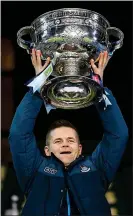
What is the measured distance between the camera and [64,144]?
2094 millimetres

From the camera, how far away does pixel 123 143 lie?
2010mm

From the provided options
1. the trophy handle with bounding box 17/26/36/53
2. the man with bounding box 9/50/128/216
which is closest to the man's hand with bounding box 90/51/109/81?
the man with bounding box 9/50/128/216

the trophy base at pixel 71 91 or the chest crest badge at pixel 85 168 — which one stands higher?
the trophy base at pixel 71 91

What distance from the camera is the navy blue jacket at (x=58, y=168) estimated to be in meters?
1.93

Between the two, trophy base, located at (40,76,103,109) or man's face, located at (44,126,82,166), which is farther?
man's face, located at (44,126,82,166)

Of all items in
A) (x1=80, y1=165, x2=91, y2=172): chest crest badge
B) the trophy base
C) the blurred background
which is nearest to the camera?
the trophy base

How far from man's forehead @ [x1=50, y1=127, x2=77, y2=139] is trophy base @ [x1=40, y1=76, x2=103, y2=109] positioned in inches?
9.5

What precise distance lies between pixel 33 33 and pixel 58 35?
139 mm

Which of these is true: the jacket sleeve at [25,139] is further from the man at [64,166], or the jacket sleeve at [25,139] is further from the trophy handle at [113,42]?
the trophy handle at [113,42]

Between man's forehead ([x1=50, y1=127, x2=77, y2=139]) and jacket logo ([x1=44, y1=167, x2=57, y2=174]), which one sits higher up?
man's forehead ([x1=50, y1=127, x2=77, y2=139])

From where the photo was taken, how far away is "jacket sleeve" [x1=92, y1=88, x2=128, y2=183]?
1960mm

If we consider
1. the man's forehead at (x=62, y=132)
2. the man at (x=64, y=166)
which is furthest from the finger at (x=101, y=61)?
the man's forehead at (x=62, y=132)

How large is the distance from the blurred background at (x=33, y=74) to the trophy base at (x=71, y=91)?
0.66 meters

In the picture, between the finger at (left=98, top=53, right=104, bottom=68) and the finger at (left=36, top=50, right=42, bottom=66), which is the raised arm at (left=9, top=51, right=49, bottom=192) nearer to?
the finger at (left=36, top=50, right=42, bottom=66)
